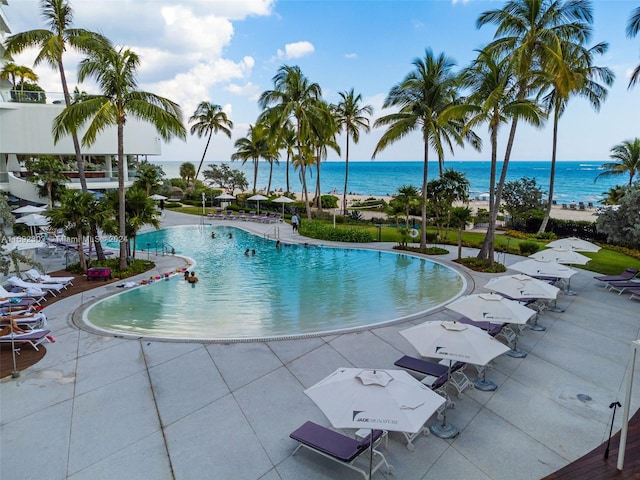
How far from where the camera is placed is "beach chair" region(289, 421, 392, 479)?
6105mm

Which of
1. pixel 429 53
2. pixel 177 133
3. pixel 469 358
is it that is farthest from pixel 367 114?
pixel 469 358

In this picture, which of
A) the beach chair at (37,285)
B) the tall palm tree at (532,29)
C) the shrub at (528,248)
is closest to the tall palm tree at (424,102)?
the tall palm tree at (532,29)

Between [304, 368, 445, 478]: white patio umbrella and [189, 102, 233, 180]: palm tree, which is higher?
[189, 102, 233, 180]: palm tree

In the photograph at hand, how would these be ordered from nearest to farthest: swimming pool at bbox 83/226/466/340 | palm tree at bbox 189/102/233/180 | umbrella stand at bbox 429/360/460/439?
1. umbrella stand at bbox 429/360/460/439
2. swimming pool at bbox 83/226/466/340
3. palm tree at bbox 189/102/233/180

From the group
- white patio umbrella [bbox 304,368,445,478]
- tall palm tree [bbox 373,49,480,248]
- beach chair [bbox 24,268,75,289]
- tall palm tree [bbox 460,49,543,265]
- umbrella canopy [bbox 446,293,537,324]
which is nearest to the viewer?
white patio umbrella [bbox 304,368,445,478]

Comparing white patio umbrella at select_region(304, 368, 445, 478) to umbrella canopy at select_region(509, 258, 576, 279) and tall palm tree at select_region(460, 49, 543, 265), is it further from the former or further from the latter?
A: tall palm tree at select_region(460, 49, 543, 265)

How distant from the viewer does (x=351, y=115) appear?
37500mm

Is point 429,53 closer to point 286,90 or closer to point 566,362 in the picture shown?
point 286,90

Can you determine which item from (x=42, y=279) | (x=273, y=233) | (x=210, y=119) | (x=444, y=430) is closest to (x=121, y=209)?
(x=42, y=279)

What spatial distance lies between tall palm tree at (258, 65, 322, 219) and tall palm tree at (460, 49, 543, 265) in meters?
13.9

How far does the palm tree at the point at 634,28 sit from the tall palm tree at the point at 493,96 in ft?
12.2

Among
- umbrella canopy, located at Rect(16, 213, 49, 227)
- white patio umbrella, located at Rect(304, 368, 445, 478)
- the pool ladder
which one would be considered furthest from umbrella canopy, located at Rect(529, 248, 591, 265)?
umbrella canopy, located at Rect(16, 213, 49, 227)

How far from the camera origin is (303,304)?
15.2 metres

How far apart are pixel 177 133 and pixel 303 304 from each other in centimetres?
939
